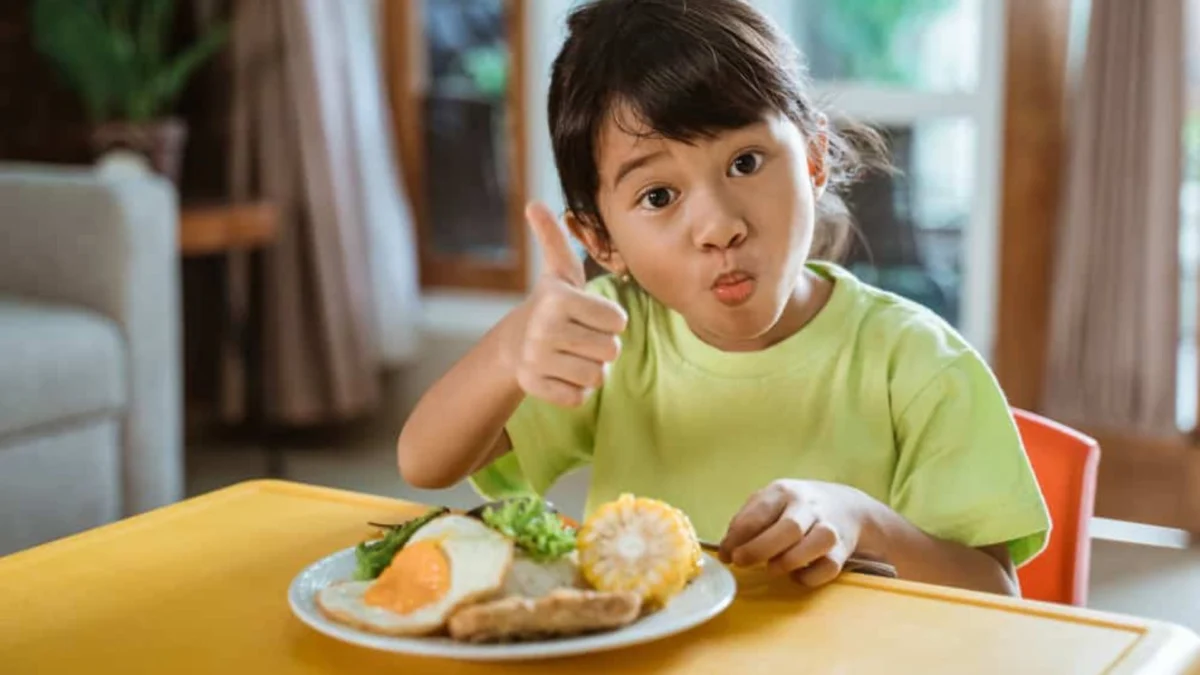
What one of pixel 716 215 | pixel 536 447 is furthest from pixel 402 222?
pixel 716 215

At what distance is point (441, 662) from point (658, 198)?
1.43ft

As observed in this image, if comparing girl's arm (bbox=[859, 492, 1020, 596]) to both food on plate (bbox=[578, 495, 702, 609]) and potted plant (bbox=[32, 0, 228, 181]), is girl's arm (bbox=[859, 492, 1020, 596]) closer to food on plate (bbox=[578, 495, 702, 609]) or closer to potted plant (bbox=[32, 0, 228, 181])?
food on plate (bbox=[578, 495, 702, 609])

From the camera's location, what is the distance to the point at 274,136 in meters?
3.70

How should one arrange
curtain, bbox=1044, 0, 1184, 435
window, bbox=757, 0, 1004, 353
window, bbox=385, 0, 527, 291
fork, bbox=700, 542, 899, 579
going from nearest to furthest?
fork, bbox=700, 542, 899, 579 < curtain, bbox=1044, 0, 1184, 435 < window, bbox=757, 0, 1004, 353 < window, bbox=385, 0, 527, 291

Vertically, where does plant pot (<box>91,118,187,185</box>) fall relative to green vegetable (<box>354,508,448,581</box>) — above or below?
above

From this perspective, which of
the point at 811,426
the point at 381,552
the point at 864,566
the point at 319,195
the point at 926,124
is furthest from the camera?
the point at 319,195

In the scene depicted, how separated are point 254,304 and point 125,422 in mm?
1059

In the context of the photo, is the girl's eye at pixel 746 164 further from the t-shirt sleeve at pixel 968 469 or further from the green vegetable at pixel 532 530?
the green vegetable at pixel 532 530

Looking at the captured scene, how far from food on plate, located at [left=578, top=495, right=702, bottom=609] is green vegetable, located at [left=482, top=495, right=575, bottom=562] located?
0.01 meters

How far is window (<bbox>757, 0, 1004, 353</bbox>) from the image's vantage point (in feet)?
Answer: 10.5

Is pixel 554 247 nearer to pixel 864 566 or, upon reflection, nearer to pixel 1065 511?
pixel 864 566

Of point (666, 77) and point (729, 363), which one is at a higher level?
point (666, 77)

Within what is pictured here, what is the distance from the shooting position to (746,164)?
3.87 ft

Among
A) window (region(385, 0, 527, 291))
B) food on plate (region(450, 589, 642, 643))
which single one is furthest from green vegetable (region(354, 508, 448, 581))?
window (region(385, 0, 527, 291))
